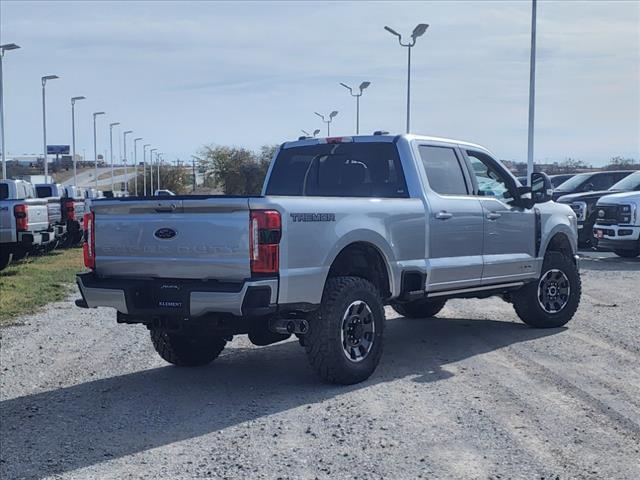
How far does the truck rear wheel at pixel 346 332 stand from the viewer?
22.0ft

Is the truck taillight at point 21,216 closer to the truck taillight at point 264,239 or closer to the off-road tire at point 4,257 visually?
the off-road tire at point 4,257

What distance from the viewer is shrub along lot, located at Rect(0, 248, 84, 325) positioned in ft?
40.6

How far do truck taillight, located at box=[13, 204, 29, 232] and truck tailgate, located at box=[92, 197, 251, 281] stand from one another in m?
11.7

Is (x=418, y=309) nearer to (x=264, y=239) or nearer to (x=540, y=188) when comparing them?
(x=540, y=188)

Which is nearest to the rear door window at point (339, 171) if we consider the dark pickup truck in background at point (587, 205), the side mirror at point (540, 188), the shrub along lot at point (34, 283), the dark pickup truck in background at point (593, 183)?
the side mirror at point (540, 188)

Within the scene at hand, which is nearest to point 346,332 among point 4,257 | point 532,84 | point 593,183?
point 4,257

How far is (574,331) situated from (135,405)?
5.13m

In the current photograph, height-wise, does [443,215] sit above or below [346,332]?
above

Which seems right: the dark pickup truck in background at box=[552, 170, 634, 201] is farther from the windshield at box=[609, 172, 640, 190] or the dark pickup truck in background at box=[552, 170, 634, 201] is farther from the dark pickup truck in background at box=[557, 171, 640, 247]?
the windshield at box=[609, 172, 640, 190]

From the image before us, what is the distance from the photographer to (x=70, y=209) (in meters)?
23.9

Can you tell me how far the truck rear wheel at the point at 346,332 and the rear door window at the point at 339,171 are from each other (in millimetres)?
1375

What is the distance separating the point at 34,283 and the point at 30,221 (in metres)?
3.59

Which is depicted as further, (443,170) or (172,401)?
(443,170)

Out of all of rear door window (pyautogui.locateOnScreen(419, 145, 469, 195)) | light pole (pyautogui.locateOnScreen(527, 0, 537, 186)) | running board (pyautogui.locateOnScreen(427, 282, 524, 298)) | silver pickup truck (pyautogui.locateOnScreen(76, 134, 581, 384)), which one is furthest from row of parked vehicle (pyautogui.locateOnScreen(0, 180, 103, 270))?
light pole (pyautogui.locateOnScreen(527, 0, 537, 186))
